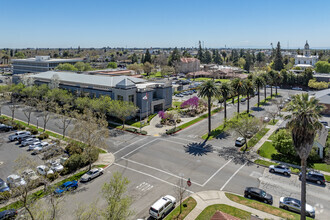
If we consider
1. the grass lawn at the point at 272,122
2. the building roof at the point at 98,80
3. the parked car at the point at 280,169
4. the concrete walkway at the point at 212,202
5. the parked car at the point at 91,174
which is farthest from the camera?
the building roof at the point at 98,80

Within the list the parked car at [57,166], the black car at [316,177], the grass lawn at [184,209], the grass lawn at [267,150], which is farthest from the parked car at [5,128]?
the black car at [316,177]

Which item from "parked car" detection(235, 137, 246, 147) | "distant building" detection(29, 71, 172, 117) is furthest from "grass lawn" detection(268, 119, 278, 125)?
"distant building" detection(29, 71, 172, 117)

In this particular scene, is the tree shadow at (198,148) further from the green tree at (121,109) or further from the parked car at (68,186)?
the parked car at (68,186)

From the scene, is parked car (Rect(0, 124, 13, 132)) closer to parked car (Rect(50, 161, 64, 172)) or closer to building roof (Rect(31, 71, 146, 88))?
building roof (Rect(31, 71, 146, 88))

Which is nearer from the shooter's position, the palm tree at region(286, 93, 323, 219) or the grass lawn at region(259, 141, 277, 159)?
the palm tree at region(286, 93, 323, 219)

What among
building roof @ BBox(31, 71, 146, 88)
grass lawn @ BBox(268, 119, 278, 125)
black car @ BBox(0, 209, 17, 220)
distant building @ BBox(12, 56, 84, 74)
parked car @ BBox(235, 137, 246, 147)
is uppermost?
distant building @ BBox(12, 56, 84, 74)

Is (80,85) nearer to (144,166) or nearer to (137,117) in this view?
(137,117)
